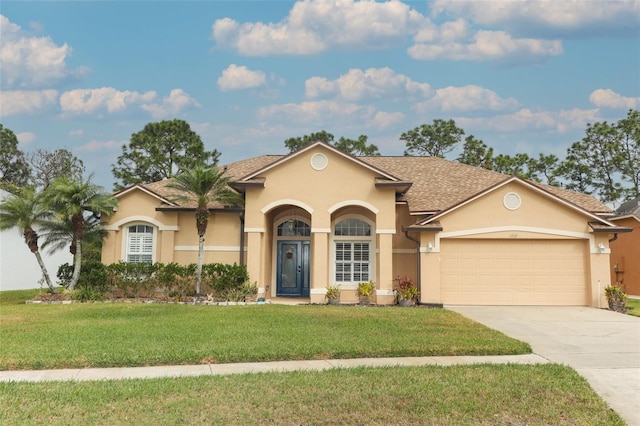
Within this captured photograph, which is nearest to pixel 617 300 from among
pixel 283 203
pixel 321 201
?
pixel 321 201

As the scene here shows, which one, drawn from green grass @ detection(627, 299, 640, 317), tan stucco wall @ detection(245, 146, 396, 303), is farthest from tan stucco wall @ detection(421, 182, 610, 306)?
tan stucco wall @ detection(245, 146, 396, 303)

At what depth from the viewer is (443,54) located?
1741cm

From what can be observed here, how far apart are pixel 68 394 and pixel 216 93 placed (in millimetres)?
16341

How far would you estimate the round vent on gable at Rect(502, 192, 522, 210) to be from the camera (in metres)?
16.6

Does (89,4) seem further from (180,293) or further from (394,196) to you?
(394,196)

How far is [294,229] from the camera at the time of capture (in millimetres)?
18922

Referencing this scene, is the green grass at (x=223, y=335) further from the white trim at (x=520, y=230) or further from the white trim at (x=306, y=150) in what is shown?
the white trim at (x=306, y=150)

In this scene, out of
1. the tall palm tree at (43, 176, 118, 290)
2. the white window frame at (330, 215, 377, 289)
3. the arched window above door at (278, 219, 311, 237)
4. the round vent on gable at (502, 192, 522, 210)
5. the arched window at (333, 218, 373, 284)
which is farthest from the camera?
the arched window above door at (278, 219, 311, 237)

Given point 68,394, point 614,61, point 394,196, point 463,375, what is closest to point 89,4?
point 394,196

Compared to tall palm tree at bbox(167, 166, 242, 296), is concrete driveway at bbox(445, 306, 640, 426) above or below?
below

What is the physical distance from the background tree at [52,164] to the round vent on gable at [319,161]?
32.2 m

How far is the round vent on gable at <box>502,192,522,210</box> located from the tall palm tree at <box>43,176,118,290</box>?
14.3 m

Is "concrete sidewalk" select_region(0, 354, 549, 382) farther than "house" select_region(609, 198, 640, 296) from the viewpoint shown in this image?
No

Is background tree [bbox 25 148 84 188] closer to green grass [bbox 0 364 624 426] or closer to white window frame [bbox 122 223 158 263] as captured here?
white window frame [bbox 122 223 158 263]
